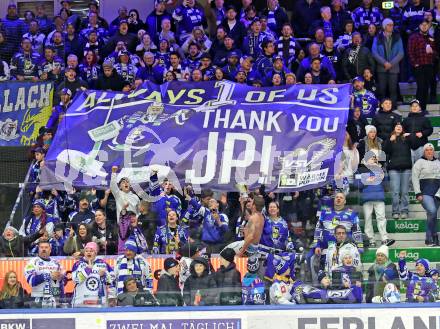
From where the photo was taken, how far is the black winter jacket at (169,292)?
18047 mm

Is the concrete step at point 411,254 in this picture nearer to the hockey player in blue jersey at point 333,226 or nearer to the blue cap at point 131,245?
the hockey player in blue jersey at point 333,226

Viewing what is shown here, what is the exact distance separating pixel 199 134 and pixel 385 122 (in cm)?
261

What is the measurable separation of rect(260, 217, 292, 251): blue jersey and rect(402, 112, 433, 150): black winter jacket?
10.8ft

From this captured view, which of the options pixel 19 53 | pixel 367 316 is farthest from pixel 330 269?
pixel 19 53

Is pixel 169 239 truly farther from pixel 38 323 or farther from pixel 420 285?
pixel 420 285

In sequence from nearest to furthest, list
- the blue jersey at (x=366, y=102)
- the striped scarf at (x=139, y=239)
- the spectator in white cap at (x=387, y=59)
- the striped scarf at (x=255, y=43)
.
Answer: the striped scarf at (x=139, y=239)
the blue jersey at (x=366, y=102)
the spectator in white cap at (x=387, y=59)
the striped scarf at (x=255, y=43)

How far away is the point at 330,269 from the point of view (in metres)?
18.0

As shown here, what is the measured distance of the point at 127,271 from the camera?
59.8ft

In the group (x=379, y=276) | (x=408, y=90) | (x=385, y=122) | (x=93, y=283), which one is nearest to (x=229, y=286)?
(x=93, y=283)

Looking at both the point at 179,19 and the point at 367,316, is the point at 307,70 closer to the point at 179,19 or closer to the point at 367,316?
the point at 179,19

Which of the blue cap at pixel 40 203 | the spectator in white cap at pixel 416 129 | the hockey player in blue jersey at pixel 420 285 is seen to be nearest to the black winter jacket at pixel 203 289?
the hockey player in blue jersey at pixel 420 285

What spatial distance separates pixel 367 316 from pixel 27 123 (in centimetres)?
793

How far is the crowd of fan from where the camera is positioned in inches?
711

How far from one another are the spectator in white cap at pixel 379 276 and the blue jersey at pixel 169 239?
2.29 meters
